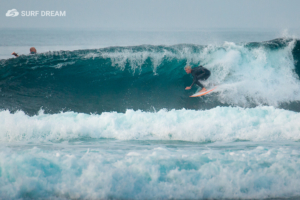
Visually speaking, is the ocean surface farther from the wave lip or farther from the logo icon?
the logo icon

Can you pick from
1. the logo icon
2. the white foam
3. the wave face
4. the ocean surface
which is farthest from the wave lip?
the logo icon

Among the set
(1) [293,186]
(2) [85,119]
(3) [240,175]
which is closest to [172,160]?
(3) [240,175]

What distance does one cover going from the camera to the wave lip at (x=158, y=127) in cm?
550

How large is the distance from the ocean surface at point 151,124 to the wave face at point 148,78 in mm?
40

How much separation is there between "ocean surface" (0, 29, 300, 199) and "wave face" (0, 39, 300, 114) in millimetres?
40

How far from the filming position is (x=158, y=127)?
5.85m

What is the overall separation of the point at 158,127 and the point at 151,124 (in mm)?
227

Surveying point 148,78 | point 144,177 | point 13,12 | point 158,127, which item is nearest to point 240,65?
point 148,78

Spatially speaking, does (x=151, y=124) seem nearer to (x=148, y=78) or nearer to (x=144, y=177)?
(x=144, y=177)

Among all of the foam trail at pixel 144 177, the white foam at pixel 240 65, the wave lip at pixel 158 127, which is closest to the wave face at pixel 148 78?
the white foam at pixel 240 65

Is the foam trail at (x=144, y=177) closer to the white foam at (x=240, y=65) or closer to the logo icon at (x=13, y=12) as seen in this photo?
the white foam at (x=240, y=65)

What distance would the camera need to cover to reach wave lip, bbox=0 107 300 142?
5.50m

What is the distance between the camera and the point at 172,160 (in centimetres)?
362

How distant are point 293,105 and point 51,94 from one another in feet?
28.4
